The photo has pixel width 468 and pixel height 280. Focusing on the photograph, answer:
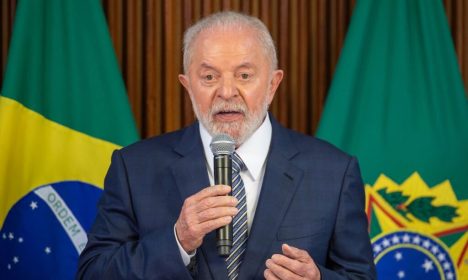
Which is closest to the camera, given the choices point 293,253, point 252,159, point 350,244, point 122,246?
point 293,253

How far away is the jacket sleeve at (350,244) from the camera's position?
2.47m

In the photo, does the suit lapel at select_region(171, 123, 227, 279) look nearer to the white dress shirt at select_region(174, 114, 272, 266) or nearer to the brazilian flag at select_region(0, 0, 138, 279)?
the white dress shirt at select_region(174, 114, 272, 266)

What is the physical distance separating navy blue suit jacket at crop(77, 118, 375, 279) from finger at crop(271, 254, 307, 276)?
0.56 feet

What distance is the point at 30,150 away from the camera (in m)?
3.57

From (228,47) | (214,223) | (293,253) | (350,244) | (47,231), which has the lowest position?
(47,231)

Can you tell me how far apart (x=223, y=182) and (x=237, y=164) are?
1.50 ft

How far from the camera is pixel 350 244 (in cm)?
248

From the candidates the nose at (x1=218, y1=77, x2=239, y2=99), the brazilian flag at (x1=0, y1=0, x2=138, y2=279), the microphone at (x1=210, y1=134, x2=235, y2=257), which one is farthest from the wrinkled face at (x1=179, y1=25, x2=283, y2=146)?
the brazilian flag at (x1=0, y1=0, x2=138, y2=279)

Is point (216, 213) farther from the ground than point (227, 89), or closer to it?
closer to it

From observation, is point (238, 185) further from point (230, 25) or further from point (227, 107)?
point (230, 25)

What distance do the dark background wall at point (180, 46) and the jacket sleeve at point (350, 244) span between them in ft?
5.14

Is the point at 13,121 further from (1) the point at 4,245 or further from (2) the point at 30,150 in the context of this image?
(1) the point at 4,245

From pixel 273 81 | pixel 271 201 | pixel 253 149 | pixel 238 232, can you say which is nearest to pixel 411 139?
pixel 273 81

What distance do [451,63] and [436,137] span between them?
0.35 metres
